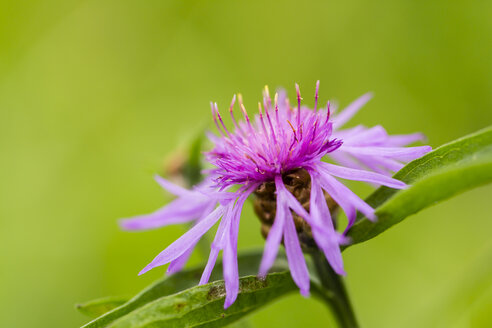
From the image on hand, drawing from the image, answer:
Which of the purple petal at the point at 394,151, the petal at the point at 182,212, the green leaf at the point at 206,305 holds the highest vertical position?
the petal at the point at 182,212

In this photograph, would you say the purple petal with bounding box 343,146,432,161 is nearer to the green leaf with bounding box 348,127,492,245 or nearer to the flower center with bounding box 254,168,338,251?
the green leaf with bounding box 348,127,492,245

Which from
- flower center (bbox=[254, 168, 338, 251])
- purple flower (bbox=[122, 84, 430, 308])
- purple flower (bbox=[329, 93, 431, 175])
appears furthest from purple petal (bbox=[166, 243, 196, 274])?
purple flower (bbox=[329, 93, 431, 175])

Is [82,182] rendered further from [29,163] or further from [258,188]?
[258,188]

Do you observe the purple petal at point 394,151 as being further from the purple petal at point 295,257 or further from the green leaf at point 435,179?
the purple petal at point 295,257

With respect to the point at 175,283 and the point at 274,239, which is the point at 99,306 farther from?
the point at 274,239

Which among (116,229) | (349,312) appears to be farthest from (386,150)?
(116,229)

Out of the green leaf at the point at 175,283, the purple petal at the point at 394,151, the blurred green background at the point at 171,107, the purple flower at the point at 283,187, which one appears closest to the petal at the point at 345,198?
the purple flower at the point at 283,187
